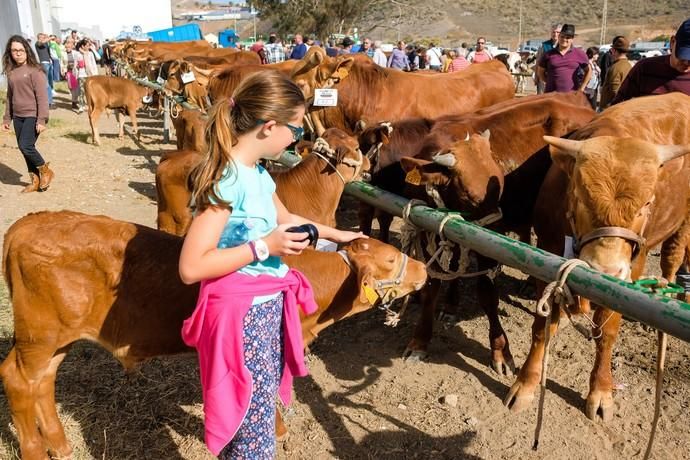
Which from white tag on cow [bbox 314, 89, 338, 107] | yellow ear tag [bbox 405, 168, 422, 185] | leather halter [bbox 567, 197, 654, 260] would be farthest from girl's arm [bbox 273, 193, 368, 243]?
white tag on cow [bbox 314, 89, 338, 107]

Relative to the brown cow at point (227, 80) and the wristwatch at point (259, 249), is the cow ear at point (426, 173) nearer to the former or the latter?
the wristwatch at point (259, 249)

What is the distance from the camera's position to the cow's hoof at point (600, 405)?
3361 millimetres

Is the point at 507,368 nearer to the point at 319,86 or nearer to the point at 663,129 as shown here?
the point at 663,129

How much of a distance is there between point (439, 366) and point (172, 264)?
217 cm

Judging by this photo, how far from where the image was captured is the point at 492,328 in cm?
392

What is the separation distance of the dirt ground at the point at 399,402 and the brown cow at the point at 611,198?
23 cm

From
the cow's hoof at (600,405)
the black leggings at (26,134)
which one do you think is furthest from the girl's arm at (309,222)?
the black leggings at (26,134)

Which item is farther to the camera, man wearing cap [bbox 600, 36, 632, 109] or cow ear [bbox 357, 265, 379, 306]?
man wearing cap [bbox 600, 36, 632, 109]

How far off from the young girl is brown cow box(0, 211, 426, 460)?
18.4 inches

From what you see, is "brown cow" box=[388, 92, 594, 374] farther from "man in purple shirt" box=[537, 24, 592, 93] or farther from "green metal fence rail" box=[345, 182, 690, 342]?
"man in purple shirt" box=[537, 24, 592, 93]

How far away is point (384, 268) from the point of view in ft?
8.36

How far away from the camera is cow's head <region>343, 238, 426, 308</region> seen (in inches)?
98.5

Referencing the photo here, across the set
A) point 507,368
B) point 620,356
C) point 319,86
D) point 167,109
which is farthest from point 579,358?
point 167,109

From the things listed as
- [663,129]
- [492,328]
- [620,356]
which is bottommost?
[620,356]
